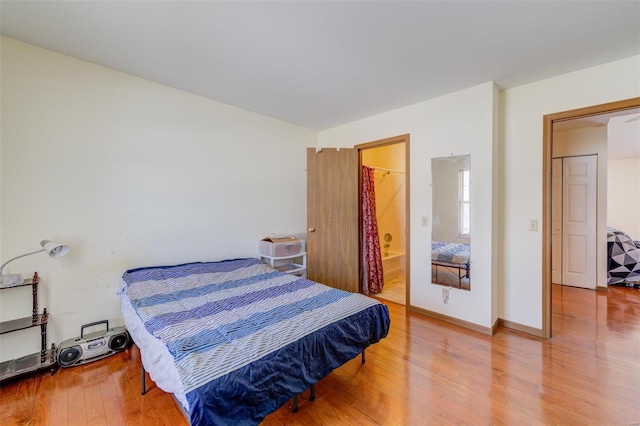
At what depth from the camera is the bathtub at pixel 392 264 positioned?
180 inches

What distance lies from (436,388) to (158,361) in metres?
1.76

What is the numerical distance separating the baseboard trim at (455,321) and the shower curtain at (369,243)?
2.62ft

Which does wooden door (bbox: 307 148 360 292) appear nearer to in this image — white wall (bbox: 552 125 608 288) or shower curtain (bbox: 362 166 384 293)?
shower curtain (bbox: 362 166 384 293)

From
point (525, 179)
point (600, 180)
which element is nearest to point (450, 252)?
point (525, 179)

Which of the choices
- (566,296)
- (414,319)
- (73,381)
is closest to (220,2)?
(73,381)

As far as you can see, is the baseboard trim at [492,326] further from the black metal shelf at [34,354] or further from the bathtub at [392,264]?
the black metal shelf at [34,354]

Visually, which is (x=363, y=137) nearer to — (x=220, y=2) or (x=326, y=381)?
(x=220, y=2)

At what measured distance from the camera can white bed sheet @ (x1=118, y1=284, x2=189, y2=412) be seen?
3.75 feet

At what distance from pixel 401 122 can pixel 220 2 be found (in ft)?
7.58

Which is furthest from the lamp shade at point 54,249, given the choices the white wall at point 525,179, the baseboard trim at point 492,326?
the white wall at point 525,179

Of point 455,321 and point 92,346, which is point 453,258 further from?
point 92,346

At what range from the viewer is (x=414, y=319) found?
116 inches

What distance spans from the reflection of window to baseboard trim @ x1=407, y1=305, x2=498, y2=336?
35.8 inches

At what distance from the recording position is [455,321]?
279 cm
